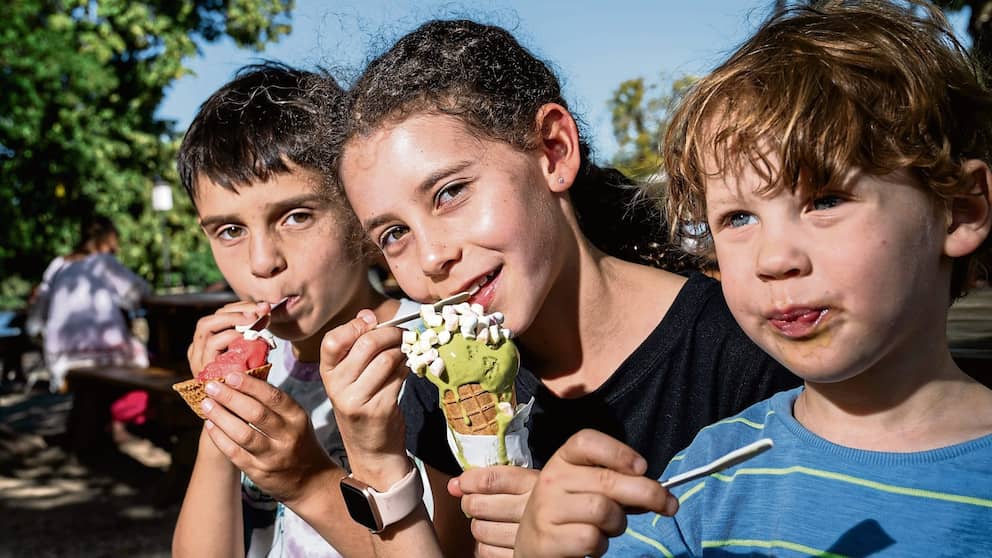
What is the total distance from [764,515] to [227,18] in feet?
52.2

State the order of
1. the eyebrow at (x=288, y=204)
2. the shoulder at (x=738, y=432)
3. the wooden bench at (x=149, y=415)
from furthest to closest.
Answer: the wooden bench at (x=149, y=415), the eyebrow at (x=288, y=204), the shoulder at (x=738, y=432)

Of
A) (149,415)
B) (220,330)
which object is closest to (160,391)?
(149,415)

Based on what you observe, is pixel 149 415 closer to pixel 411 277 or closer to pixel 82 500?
pixel 82 500

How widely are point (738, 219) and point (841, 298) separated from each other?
22cm

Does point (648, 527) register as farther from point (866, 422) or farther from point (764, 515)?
point (866, 422)

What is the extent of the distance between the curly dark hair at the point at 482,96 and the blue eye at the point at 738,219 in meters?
0.67

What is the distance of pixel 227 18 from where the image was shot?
15.4 m

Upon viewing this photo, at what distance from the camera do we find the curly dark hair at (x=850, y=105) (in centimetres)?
126

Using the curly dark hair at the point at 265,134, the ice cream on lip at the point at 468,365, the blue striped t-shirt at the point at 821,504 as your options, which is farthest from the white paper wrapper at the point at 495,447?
the curly dark hair at the point at 265,134

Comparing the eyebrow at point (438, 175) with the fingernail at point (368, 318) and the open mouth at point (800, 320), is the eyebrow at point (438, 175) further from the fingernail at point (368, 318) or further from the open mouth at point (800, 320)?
the open mouth at point (800, 320)

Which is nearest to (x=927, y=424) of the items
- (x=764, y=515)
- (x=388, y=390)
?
(x=764, y=515)

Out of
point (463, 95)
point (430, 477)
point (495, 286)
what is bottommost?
point (430, 477)

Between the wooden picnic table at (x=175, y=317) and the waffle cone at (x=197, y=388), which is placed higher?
the waffle cone at (x=197, y=388)

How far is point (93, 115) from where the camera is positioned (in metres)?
15.0
